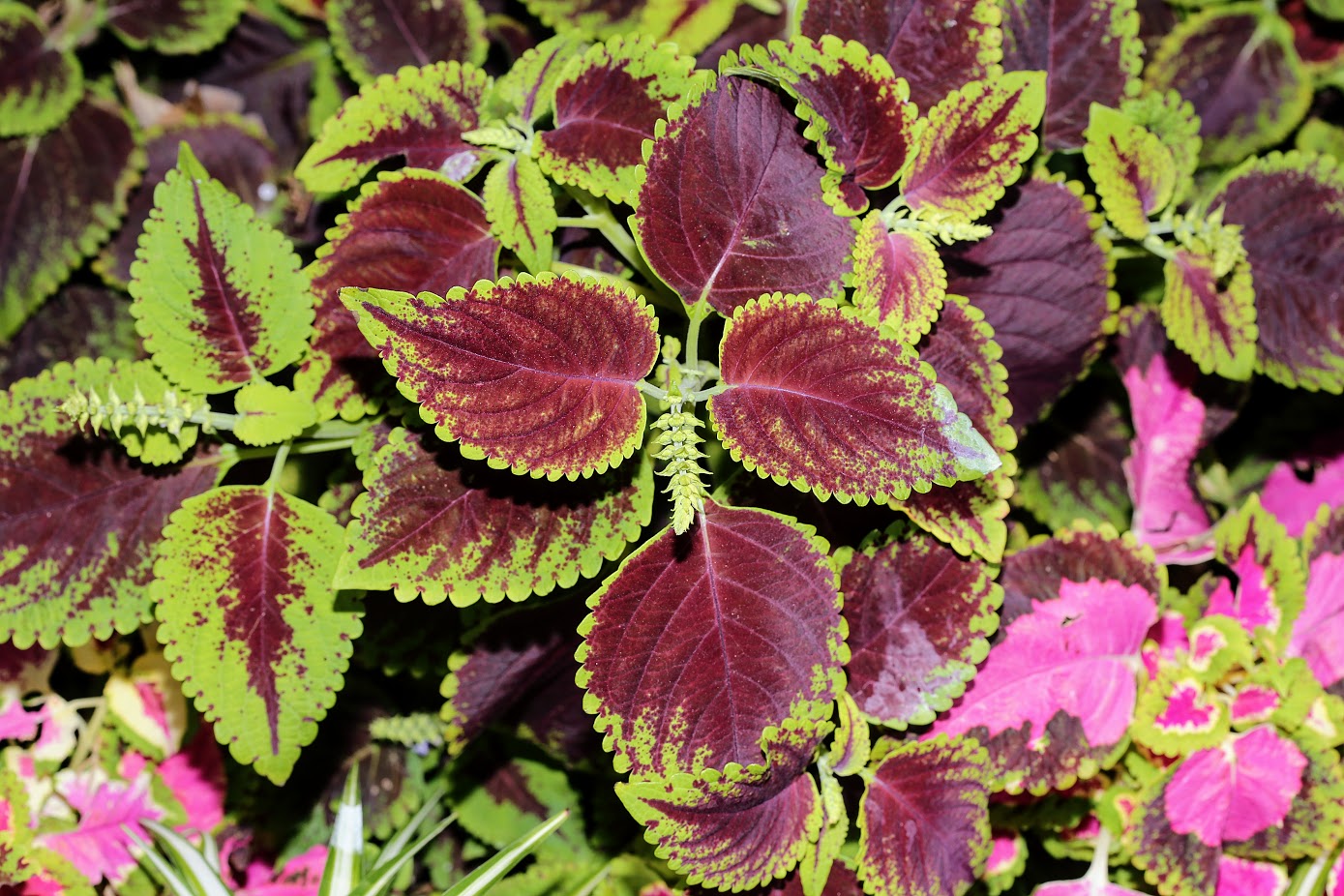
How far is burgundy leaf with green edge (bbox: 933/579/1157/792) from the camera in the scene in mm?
1114

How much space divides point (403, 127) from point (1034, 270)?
2.04 feet

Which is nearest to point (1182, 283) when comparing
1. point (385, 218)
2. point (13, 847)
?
point (385, 218)

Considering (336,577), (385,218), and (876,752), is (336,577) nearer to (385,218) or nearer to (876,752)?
(385,218)

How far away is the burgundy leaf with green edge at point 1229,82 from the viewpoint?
1415 millimetres

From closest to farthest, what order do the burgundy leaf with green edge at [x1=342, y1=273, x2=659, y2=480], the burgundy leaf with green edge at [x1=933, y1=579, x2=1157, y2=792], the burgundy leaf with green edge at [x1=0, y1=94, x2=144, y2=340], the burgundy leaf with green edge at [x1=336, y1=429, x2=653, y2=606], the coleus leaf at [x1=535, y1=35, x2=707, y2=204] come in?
the burgundy leaf with green edge at [x1=342, y1=273, x2=659, y2=480]
the burgundy leaf with green edge at [x1=336, y1=429, x2=653, y2=606]
the coleus leaf at [x1=535, y1=35, x2=707, y2=204]
the burgundy leaf with green edge at [x1=933, y1=579, x2=1157, y2=792]
the burgundy leaf with green edge at [x1=0, y1=94, x2=144, y2=340]

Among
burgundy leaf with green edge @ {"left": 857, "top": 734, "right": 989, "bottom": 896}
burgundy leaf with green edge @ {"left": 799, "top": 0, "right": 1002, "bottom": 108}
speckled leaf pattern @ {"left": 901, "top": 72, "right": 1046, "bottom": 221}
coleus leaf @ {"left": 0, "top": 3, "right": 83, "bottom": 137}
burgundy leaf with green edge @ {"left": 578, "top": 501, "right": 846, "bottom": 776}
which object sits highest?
burgundy leaf with green edge @ {"left": 799, "top": 0, "right": 1002, "bottom": 108}

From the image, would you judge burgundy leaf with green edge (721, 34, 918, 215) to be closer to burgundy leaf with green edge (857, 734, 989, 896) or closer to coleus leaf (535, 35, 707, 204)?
coleus leaf (535, 35, 707, 204)

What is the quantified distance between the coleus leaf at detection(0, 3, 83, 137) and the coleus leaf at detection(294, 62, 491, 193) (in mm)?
618

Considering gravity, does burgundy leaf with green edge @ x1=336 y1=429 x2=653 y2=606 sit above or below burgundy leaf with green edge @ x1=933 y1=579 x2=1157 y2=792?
above

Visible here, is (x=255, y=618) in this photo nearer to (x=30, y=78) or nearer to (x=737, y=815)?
(x=737, y=815)

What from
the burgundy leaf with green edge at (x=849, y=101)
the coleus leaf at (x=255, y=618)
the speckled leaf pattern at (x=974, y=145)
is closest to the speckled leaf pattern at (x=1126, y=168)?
the speckled leaf pattern at (x=974, y=145)

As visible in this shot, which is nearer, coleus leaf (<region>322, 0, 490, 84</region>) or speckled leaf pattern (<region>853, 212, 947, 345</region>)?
speckled leaf pattern (<region>853, 212, 947, 345</region>)

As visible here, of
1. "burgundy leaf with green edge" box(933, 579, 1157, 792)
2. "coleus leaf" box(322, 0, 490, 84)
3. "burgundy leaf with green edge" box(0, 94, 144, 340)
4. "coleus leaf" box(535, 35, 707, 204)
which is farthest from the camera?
"burgundy leaf with green edge" box(0, 94, 144, 340)

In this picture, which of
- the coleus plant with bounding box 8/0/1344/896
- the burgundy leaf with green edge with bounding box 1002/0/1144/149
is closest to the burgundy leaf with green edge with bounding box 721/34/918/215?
the coleus plant with bounding box 8/0/1344/896
